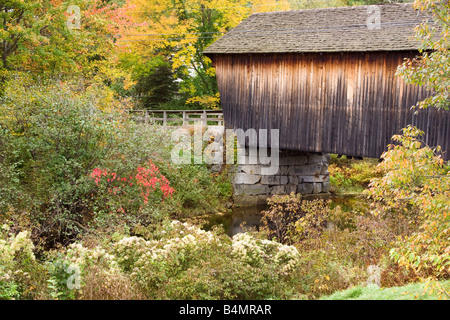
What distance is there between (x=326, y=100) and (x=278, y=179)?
421 cm

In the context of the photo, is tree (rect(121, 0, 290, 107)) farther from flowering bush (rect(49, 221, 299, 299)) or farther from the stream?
flowering bush (rect(49, 221, 299, 299))

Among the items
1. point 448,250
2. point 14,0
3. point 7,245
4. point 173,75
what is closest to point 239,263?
point 448,250

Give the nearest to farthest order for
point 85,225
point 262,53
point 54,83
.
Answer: point 85,225 < point 54,83 < point 262,53

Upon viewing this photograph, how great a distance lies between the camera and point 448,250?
451 cm

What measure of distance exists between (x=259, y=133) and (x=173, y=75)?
8281 millimetres

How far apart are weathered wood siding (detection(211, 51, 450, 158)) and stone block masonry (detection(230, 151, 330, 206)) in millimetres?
1990

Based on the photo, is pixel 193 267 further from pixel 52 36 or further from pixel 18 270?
pixel 52 36

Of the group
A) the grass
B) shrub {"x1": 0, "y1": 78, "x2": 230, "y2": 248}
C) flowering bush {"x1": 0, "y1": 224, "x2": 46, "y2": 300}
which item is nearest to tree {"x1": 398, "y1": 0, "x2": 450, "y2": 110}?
the grass

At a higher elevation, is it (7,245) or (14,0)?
(14,0)

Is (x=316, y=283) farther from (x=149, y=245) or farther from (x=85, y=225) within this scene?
(x=85, y=225)

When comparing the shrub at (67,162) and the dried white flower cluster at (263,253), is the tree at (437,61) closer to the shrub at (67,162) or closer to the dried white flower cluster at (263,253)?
the dried white flower cluster at (263,253)

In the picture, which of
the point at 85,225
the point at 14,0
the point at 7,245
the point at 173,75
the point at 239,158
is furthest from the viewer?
the point at 173,75

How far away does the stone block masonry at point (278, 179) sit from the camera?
15945 millimetres

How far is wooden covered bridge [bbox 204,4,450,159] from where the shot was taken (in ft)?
38.1
